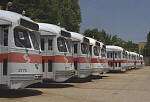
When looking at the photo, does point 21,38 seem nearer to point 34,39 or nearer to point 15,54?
point 15,54

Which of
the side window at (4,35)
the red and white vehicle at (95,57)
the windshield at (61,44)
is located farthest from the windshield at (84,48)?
the side window at (4,35)

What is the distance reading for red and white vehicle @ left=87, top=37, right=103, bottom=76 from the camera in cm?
1808

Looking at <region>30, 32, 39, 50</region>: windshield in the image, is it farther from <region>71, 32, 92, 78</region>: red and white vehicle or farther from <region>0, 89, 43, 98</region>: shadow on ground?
<region>71, 32, 92, 78</region>: red and white vehicle

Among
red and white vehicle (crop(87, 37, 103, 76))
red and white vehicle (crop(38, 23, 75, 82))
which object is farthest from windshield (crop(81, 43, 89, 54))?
red and white vehicle (crop(38, 23, 75, 82))

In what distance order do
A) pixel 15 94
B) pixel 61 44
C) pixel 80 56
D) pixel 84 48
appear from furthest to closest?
pixel 84 48 < pixel 80 56 < pixel 61 44 < pixel 15 94

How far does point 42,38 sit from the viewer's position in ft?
43.0

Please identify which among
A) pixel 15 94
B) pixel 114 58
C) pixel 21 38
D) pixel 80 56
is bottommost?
pixel 15 94

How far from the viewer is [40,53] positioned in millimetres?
10969

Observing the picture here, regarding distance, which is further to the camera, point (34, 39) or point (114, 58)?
point (114, 58)

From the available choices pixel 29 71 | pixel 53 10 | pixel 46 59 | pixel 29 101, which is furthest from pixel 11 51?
pixel 53 10

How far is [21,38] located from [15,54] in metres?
0.76

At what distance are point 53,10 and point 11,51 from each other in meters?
26.4

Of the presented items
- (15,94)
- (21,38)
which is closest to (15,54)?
(21,38)

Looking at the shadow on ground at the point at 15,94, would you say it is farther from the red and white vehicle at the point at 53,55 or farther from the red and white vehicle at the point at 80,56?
the red and white vehicle at the point at 80,56
